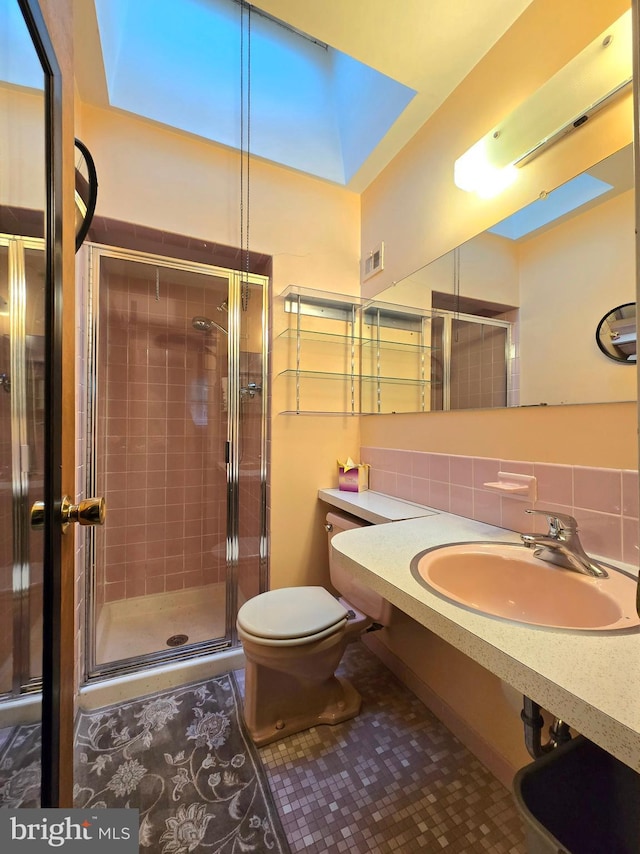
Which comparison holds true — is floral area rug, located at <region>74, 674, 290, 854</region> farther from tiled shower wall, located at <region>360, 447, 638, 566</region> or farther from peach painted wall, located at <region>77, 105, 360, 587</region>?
tiled shower wall, located at <region>360, 447, 638, 566</region>

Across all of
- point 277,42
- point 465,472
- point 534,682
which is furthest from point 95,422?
point 277,42

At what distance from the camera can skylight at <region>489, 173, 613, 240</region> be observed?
925mm

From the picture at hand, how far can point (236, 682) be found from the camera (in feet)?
4.95

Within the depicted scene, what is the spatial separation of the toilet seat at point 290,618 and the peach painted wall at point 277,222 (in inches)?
16.8

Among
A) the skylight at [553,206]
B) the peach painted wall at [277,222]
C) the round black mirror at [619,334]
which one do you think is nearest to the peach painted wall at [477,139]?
the skylight at [553,206]

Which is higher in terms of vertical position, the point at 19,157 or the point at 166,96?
the point at 166,96

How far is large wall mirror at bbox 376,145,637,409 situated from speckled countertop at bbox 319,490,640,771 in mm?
514

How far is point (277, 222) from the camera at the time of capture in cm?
177

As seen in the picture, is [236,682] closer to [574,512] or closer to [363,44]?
[574,512]

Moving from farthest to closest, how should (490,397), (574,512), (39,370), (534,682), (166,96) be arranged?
(166,96), (490,397), (574,512), (39,370), (534,682)

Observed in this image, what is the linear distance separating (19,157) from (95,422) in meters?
1.22

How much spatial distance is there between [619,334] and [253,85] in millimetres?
1963

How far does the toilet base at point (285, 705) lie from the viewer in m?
1.23

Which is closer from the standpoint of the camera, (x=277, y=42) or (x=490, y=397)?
(x=490, y=397)
